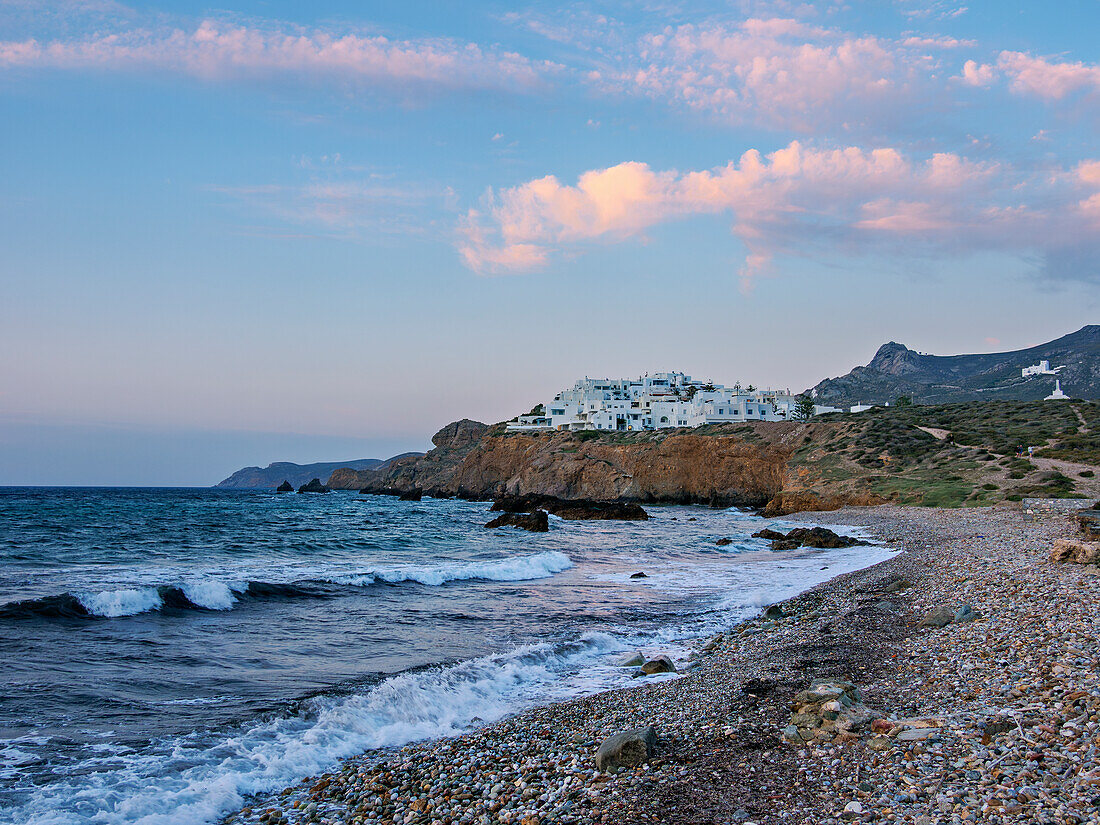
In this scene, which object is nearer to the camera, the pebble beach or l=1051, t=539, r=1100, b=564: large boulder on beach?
the pebble beach

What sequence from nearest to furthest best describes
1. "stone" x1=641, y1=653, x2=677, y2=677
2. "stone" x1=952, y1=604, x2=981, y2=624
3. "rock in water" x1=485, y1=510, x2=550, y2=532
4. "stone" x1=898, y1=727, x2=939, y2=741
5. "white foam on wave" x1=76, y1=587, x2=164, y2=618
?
"stone" x1=898, y1=727, x2=939, y2=741 < "stone" x1=641, y1=653, x2=677, y2=677 < "stone" x1=952, y1=604, x2=981, y2=624 < "white foam on wave" x1=76, y1=587, x2=164, y2=618 < "rock in water" x1=485, y1=510, x2=550, y2=532

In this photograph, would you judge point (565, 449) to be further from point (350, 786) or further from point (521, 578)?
point (350, 786)

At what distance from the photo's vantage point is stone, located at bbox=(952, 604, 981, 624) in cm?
1329

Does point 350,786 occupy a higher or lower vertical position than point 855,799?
lower

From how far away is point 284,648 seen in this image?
51.6 ft

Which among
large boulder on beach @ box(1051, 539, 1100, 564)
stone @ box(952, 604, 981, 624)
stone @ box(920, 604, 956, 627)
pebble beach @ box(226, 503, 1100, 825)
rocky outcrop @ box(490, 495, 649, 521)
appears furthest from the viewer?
rocky outcrop @ box(490, 495, 649, 521)

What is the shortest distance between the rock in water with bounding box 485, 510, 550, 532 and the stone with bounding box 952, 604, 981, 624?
128 feet

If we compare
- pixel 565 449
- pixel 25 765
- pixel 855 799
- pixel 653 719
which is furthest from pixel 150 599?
pixel 565 449

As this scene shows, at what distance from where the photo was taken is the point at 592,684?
42.2 ft

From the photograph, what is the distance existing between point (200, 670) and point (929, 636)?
14637mm

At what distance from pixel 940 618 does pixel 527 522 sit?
40.8 meters

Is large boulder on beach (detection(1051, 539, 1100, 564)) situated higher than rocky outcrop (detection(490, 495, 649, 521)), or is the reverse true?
large boulder on beach (detection(1051, 539, 1100, 564))

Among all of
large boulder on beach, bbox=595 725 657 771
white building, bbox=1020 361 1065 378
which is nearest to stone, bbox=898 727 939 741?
large boulder on beach, bbox=595 725 657 771

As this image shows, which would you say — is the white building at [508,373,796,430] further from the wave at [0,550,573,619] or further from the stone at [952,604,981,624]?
the stone at [952,604,981,624]
